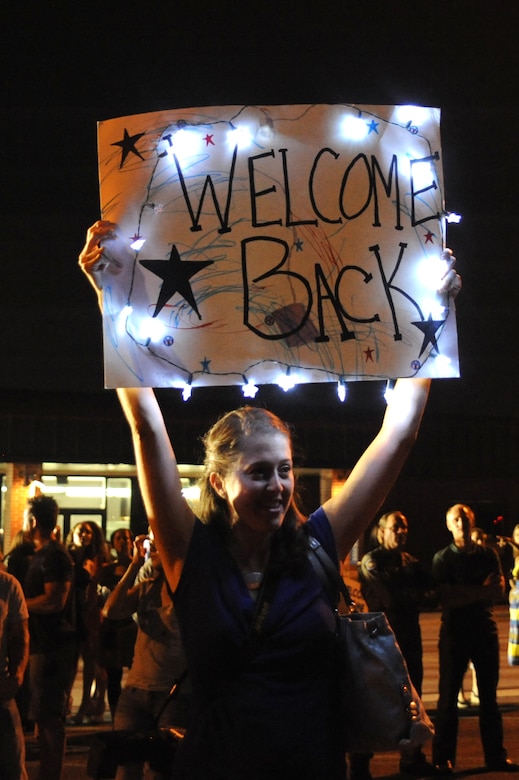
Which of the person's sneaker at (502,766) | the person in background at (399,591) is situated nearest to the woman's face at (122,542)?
the person in background at (399,591)

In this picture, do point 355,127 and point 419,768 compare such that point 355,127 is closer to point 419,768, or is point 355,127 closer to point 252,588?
point 252,588

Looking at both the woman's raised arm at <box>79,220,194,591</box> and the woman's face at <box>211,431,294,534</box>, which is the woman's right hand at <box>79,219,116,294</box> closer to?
the woman's raised arm at <box>79,220,194,591</box>

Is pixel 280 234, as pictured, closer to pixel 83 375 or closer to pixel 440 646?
pixel 440 646

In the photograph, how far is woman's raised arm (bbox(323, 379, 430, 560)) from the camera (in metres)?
2.83

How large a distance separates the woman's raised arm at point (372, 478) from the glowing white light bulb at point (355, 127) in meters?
0.92

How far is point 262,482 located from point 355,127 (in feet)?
4.42

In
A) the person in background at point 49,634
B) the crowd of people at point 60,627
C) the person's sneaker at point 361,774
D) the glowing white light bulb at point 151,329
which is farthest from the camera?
the person's sneaker at point 361,774

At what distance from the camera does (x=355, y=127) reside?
3344mm

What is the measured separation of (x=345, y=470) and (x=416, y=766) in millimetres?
16711

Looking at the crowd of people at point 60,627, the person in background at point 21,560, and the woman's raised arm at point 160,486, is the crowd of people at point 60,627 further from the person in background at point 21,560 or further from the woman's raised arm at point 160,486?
the woman's raised arm at point 160,486

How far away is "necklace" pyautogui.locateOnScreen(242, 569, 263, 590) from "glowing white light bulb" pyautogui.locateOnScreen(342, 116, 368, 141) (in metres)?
1.53

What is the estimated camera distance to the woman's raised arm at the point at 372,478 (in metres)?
2.83

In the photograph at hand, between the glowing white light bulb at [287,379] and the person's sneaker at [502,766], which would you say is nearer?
the glowing white light bulb at [287,379]

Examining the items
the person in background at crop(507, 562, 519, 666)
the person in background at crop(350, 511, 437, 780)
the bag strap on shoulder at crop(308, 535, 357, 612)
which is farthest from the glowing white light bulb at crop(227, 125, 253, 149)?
the person in background at crop(507, 562, 519, 666)
